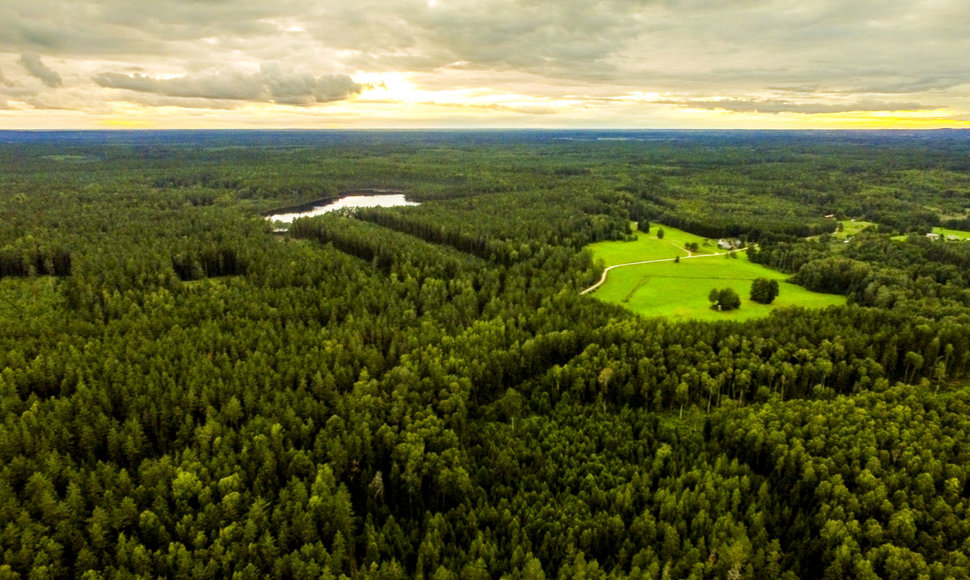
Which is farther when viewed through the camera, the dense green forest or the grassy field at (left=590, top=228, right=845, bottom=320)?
the grassy field at (left=590, top=228, right=845, bottom=320)

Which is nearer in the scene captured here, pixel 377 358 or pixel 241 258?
pixel 377 358

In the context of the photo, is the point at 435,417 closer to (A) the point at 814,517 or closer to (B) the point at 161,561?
(B) the point at 161,561

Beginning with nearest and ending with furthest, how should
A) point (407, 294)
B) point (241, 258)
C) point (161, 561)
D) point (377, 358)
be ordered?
point (161, 561), point (377, 358), point (407, 294), point (241, 258)

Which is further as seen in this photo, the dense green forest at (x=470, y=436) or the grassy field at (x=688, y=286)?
the grassy field at (x=688, y=286)

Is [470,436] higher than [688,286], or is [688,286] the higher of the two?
[688,286]

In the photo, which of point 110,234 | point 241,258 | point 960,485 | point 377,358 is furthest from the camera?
point 110,234

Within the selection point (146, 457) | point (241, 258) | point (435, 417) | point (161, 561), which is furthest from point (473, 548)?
point (241, 258)

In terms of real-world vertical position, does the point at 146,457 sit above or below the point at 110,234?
below

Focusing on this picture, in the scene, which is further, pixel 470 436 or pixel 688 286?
pixel 688 286
